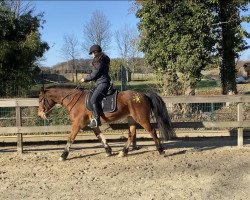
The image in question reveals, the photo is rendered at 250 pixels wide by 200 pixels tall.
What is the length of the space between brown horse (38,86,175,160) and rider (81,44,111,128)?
0.79ft

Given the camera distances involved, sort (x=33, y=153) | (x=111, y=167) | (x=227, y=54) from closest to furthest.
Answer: (x=111, y=167), (x=33, y=153), (x=227, y=54)

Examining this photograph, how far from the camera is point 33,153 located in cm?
994

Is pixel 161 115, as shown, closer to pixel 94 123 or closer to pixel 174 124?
pixel 174 124

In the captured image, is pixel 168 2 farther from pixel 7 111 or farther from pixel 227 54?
pixel 7 111

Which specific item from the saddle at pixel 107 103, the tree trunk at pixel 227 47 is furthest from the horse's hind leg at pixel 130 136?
the tree trunk at pixel 227 47

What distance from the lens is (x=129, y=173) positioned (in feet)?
25.6

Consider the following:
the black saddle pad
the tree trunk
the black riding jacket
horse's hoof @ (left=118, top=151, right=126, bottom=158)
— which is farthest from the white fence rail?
the tree trunk

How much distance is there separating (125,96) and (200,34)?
928 centimetres

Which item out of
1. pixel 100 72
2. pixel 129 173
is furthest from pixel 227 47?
pixel 129 173

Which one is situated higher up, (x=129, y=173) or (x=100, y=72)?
(x=100, y=72)

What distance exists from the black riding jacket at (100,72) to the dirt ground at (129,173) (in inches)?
68.5

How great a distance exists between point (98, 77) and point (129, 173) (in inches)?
89.5

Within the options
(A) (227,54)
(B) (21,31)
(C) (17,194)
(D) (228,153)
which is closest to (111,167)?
(C) (17,194)

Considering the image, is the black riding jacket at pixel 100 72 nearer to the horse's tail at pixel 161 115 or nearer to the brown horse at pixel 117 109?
the brown horse at pixel 117 109
